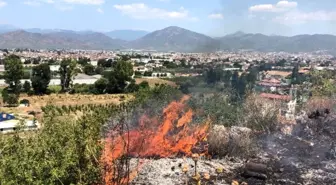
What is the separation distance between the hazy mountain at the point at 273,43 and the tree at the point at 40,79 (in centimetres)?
3442

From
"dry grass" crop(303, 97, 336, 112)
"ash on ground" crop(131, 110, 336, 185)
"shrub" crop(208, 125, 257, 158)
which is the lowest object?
"ash on ground" crop(131, 110, 336, 185)

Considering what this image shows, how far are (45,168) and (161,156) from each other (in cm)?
459

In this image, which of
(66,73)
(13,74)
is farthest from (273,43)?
(13,74)

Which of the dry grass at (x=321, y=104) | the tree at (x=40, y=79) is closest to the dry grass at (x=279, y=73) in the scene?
the dry grass at (x=321, y=104)

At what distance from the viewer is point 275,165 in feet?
36.3

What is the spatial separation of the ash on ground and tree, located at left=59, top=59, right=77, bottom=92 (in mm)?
50079

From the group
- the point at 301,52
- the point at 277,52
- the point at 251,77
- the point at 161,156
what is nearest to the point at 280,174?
the point at 161,156

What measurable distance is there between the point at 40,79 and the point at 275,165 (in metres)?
51.9

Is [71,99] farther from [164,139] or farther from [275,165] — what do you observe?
[275,165]

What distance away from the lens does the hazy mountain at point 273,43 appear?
1075 inches

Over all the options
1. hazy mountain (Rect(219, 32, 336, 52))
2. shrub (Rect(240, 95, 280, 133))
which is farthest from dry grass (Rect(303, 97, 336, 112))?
hazy mountain (Rect(219, 32, 336, 52))

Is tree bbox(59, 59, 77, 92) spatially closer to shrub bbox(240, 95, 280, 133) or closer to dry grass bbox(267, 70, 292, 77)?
dry grass bbox(267, 70, 292, 77)

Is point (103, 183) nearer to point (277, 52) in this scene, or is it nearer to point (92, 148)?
point (92, 148)

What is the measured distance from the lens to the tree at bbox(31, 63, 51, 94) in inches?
2253
